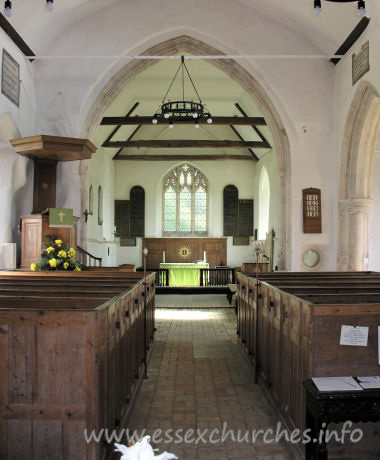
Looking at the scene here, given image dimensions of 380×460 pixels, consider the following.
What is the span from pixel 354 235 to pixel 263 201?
778 cm

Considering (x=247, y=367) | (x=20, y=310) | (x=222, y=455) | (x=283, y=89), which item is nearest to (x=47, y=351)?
(x=20, y=310)

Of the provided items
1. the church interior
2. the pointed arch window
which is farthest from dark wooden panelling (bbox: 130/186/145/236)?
the pointed arch window

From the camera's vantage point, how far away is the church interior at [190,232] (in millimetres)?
2500

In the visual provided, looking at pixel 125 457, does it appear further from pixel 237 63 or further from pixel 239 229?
pixel 239 229

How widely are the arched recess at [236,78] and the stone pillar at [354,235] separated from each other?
1.16 m

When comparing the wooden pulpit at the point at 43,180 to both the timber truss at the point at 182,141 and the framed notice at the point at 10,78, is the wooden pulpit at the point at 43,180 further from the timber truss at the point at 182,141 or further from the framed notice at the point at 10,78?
the timber truss at the point at 182,141

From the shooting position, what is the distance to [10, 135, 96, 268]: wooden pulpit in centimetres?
781

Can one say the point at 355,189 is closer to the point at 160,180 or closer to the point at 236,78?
the point at 236,78

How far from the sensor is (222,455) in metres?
2.95

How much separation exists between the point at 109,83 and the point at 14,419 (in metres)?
8.34

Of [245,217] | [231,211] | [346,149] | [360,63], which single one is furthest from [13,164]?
[245,217]

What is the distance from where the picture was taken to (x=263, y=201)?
53.8 ft

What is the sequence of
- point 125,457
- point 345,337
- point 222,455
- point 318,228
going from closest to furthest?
point 125,457 < point 345,337 < point 222,455 < point 318,228

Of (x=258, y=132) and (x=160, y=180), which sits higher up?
(x=258, y=132)
